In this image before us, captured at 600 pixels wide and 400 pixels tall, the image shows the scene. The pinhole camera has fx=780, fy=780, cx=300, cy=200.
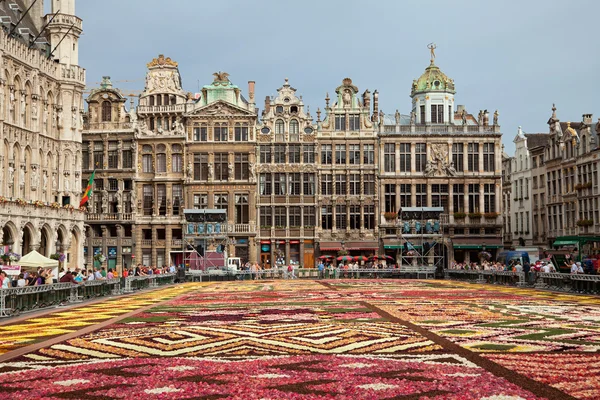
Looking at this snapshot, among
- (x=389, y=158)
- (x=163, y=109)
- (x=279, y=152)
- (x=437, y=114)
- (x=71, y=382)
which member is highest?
(x=163, y=109)

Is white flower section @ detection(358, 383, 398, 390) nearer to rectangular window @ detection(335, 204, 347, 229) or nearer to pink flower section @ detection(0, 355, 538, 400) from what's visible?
pink flower section @ detection(0, 355, 538, 400)

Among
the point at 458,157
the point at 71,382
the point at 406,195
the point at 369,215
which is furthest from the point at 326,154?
the point at 71,382

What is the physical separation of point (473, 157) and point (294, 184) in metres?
15.4

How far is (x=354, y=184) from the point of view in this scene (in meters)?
65.6

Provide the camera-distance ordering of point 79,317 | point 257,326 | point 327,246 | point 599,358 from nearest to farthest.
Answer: point 599,358 → point 257,326 → point 79,317 → point 327,246

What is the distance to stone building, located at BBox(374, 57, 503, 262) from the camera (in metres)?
65.1

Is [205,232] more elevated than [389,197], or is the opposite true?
[389,197]

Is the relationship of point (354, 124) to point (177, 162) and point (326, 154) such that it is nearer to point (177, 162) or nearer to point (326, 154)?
point (326, 154)

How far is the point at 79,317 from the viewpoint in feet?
68.3

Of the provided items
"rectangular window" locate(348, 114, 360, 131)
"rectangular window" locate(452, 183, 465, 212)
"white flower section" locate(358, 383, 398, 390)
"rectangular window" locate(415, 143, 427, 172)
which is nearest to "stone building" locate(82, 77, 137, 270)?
"rectangular window" locate(348, 114, 360, 131)

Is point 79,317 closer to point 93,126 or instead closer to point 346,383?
point 346,383

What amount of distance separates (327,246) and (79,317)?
4380cm

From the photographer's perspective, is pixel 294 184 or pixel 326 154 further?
pixel 326 154

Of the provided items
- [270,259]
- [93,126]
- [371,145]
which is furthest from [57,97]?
[371,145]
